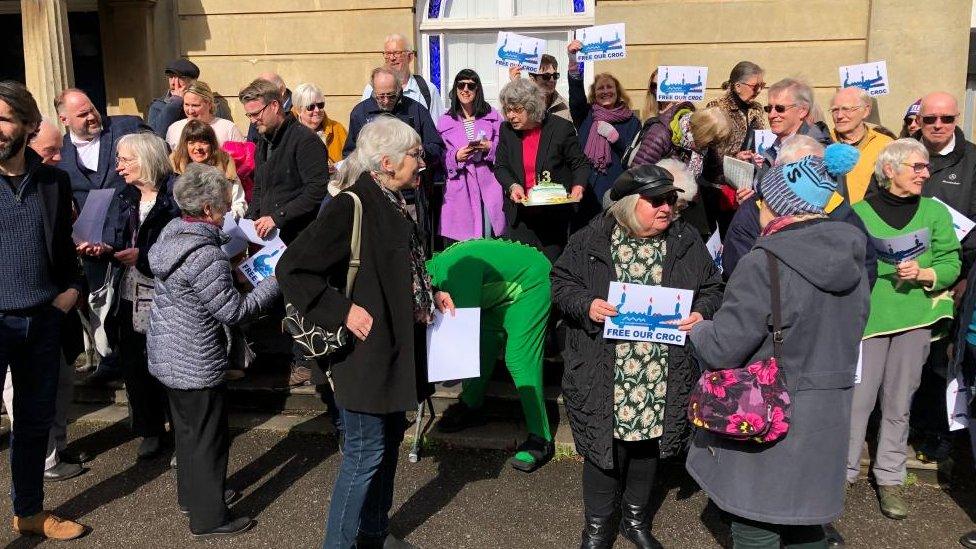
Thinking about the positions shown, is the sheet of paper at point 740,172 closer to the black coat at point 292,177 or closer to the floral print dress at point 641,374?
the floral print dress at point 641,374

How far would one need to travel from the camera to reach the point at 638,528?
12.9ft

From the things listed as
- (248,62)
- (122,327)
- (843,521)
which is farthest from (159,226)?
(248,62)

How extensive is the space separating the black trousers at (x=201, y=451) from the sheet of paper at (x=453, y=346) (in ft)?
3.92

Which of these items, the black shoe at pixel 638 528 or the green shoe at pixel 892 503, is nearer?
the black shoe at pixel 638 528

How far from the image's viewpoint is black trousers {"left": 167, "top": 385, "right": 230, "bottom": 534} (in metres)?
4.07

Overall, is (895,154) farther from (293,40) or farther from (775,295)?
(293,40)

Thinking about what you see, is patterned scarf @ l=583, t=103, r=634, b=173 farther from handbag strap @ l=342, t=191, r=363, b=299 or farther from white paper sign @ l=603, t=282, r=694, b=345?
handbag strap @ l=342, t=191, r=363, b=299

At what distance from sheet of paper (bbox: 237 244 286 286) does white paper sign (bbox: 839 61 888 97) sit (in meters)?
4.74

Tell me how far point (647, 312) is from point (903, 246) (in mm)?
1515

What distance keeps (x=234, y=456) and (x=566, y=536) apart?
228cm

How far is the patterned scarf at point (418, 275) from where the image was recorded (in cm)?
346

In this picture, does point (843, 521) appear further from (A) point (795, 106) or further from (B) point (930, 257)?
(A) point (795, 106)

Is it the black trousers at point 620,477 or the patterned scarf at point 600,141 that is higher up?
the patterned scarf at point 600,141

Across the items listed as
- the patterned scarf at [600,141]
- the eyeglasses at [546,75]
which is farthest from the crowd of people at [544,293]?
the eyeglasses at [546,75]
